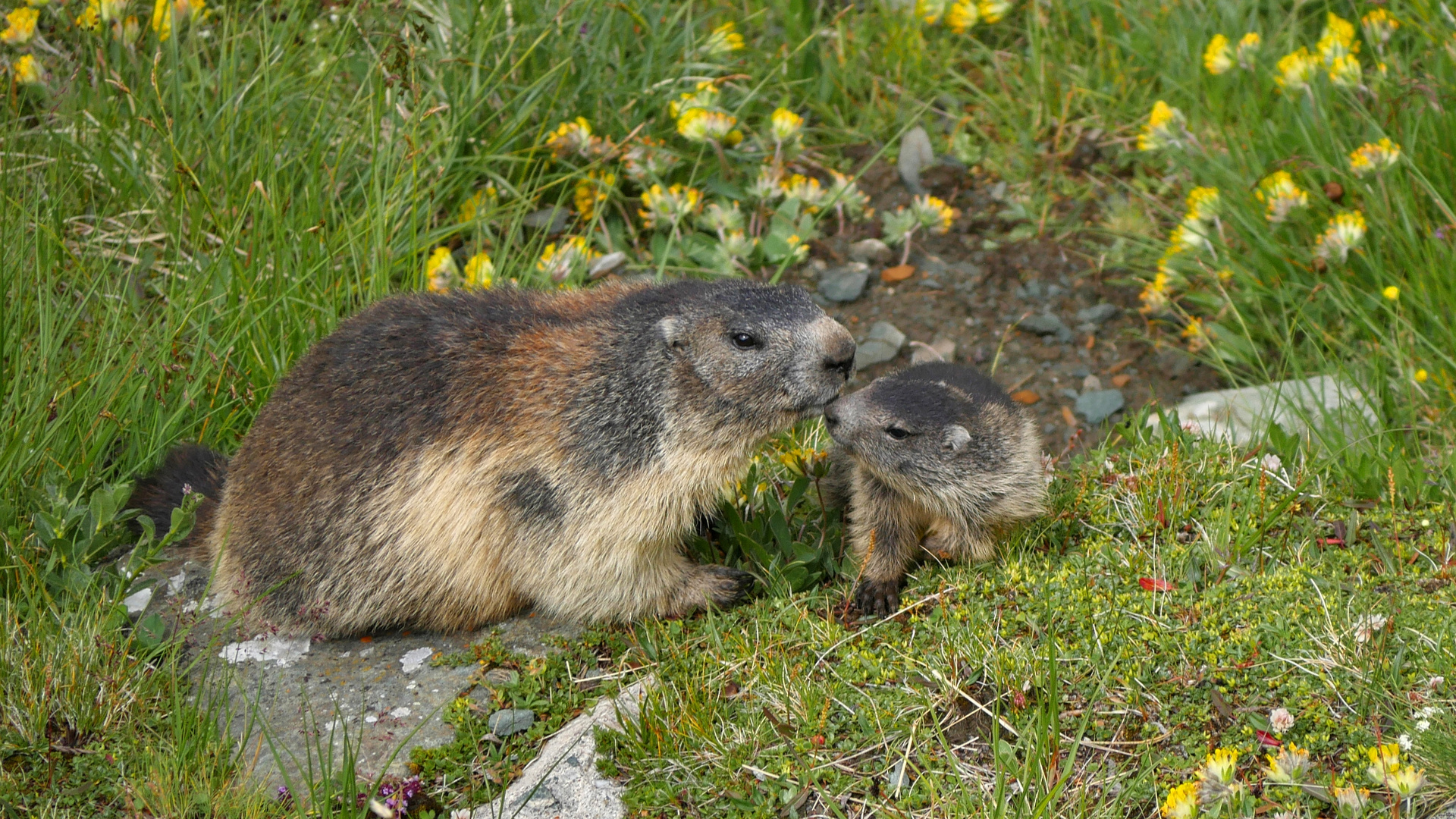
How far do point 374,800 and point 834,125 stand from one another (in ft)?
18.7

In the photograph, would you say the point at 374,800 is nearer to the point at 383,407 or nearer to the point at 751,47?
the point at 383,407

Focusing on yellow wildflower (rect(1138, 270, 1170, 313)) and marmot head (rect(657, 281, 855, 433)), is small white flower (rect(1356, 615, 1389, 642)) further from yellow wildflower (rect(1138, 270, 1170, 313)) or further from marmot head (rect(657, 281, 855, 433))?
yellow wildflower (rect(1138, 270, 1170, 313))

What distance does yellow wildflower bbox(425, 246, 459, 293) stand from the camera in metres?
6.41

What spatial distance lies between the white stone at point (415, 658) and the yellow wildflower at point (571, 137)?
3244 millimetres

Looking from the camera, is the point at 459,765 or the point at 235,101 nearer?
the point at 459,765

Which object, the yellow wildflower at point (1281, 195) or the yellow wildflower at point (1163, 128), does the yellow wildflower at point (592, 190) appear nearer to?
the yellow wildflower at point (1163, 128)

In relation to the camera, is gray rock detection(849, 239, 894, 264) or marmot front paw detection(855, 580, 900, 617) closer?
marmot front paw detection(855, 580, 900, 617)

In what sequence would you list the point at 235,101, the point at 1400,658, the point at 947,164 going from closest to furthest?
the point at 1400,658 < the point at 235,101 < the point at 947,164

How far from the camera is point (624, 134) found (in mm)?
7363

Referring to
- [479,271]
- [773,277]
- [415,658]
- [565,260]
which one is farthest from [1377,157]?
[415,658]

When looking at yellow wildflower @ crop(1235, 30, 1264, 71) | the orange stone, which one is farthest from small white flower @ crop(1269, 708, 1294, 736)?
yellow wildflower @ crop(1235, 30, 1264, 71)

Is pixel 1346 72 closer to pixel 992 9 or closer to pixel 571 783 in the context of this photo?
pixel 992 9

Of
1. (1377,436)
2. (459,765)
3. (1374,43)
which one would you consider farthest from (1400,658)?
(1374,43)

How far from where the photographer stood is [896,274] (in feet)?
24.7
